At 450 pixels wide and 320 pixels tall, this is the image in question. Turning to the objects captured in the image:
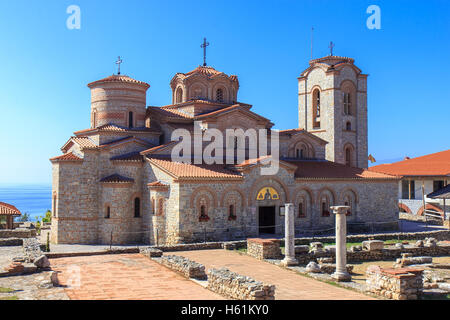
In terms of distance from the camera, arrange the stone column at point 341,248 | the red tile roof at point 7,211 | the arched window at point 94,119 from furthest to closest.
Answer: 1. the arched window at point 94,119
2. the red tile roof at point 7,211
3. the stone column at point 341,248

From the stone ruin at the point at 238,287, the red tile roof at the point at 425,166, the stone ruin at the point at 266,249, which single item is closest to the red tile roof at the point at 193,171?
the stone ruin at the point at 266,249

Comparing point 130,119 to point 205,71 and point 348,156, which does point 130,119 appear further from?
point 348,156

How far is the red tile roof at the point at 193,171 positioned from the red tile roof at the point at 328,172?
459 centimetres

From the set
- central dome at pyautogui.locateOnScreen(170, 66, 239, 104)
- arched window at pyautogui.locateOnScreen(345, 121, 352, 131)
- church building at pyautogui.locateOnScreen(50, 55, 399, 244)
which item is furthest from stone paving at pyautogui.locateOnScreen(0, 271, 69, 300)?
arched window at pyautogui.locateOnScreen(345, 121, 352, 131)

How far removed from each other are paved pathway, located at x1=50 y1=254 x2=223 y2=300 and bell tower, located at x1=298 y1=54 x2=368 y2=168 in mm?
18236

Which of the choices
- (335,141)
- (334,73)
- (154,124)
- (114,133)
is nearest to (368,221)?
(335,141)

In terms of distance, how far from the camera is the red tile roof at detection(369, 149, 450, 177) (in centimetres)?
3347

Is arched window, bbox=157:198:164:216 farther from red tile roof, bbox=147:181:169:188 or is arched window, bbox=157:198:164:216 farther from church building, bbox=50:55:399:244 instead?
red tile roof, bbox=147:181:169:188

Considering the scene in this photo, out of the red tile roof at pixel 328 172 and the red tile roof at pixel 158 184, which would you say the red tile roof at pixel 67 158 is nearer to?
the red tile roof at pixel 158 184

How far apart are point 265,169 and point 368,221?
8187 mm

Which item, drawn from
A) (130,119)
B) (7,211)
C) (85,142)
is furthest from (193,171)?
(7,211)

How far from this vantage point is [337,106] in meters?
29.8

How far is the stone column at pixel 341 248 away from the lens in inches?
520
